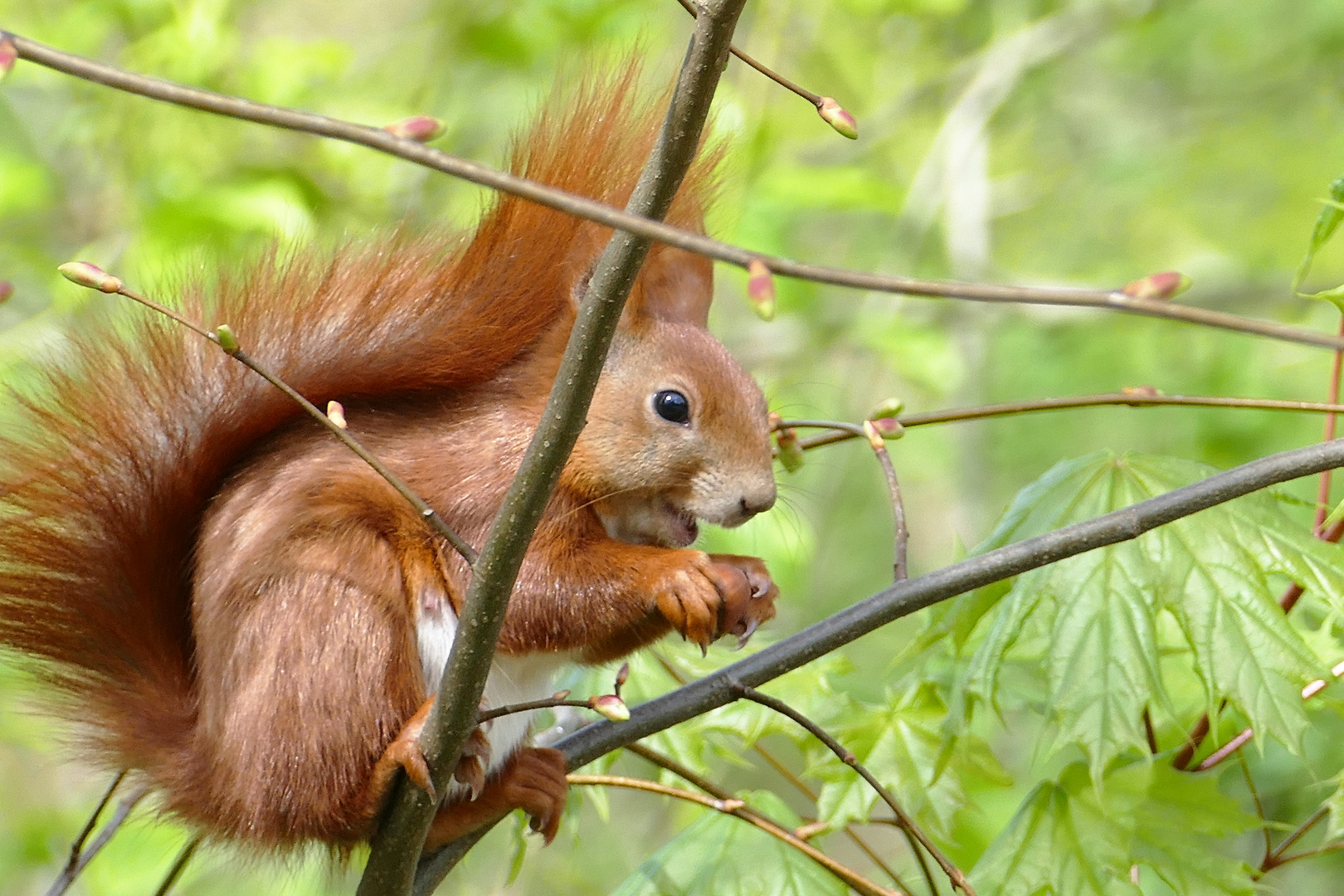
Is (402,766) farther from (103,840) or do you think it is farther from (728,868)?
(103,840)

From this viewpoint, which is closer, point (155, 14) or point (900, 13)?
point (155, 14)

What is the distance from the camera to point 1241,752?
Answer: 180 centimetres

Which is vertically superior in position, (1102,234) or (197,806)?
(1102,234)

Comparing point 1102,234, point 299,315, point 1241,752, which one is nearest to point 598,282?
point 299,315

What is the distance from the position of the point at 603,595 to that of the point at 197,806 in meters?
0.58

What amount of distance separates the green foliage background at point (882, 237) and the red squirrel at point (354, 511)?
0.47 feet

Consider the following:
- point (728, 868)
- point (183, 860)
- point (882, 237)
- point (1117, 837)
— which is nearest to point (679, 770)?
point (728, 868)

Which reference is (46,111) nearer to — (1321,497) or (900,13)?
(900,13)

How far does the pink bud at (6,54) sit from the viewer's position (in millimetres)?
749

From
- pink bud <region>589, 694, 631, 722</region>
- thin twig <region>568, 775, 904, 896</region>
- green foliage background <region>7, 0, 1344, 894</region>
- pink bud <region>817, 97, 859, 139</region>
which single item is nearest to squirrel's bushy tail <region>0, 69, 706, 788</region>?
green foliage background <region>7, 0, 1344, 894</region>

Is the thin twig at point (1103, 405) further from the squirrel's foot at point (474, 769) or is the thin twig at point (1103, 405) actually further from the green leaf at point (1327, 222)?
the squirrel's foot at point (474, 769)

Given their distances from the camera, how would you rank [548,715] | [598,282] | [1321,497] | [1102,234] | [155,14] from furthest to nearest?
[1102,234] < [155,14] < [548,715] < [1321,497] < [598,282]

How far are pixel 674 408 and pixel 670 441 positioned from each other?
0.05m

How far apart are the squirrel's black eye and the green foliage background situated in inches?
15.9
